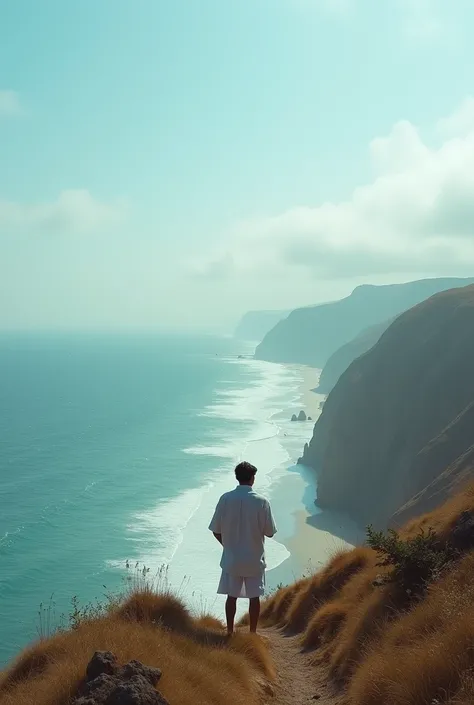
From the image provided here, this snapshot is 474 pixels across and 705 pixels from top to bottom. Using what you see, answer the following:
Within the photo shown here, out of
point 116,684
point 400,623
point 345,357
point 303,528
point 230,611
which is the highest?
point 116,684

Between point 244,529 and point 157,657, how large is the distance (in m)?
2.41

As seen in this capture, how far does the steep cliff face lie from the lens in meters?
47.4

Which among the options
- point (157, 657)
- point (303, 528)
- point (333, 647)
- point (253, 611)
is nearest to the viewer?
point (157, 657)

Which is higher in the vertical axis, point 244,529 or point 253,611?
point 244,529

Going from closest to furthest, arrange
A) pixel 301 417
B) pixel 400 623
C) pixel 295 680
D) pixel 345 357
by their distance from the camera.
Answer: pixel 400 623
pixel 295 680
pixel 301 417
pixel 345 357

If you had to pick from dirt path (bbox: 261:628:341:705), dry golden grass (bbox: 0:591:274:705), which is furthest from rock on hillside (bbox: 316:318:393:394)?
dry golden grass (bbox: 0:591:274:705)

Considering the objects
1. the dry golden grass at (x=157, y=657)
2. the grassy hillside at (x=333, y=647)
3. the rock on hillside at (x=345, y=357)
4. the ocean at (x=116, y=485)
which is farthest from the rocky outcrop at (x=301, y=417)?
the dry golden grass at (x=157, y=657)

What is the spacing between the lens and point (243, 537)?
327 inches

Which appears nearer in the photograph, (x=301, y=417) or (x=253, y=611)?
(x=253, y=611)

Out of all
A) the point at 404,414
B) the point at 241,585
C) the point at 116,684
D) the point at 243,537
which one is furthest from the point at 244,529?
the point at 404,414

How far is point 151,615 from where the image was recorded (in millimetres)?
7672

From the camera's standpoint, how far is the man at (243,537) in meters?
8.27

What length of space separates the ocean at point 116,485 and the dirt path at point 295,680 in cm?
240

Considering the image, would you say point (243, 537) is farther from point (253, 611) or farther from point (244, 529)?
point (253, 611)
